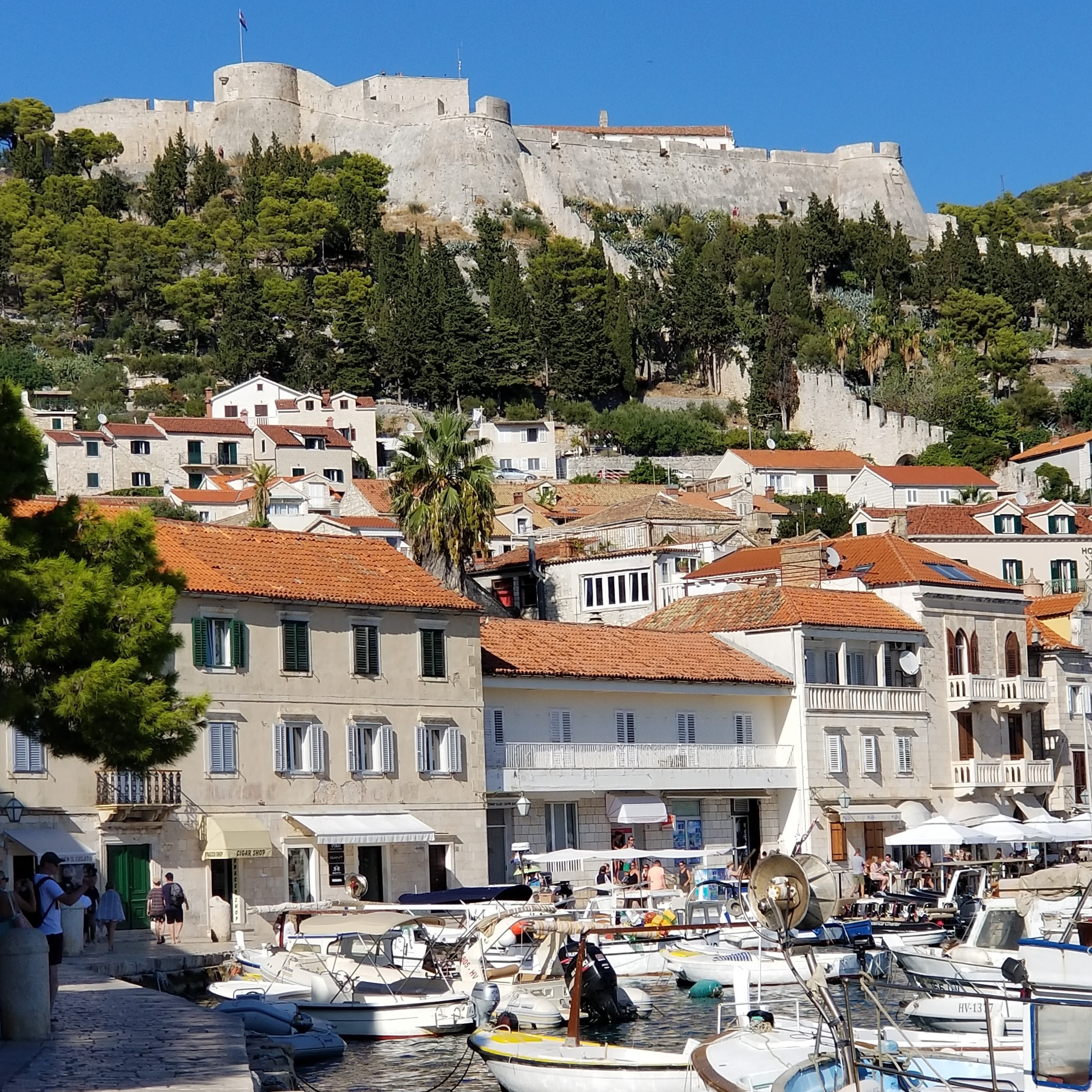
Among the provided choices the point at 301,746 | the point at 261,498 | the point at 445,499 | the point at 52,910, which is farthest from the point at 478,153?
the point at 52,910

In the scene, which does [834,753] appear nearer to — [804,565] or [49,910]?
[804,565]

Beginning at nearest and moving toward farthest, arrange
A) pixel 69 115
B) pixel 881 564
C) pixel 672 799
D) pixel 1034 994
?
pixel 1034 994, pixel 672 799, pixel 881 564, pixel 69 115

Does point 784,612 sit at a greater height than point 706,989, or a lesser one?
greater

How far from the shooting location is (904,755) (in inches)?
2245

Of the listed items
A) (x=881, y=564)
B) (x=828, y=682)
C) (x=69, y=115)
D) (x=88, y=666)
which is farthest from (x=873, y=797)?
(x=69, y=115)

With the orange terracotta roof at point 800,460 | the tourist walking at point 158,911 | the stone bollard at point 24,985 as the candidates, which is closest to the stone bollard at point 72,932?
the tourist walking at point 158,911

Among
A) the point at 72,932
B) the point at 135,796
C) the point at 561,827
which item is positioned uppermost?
the point at 135,796

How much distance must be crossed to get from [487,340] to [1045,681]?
70.2 m

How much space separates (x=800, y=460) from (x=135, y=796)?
259 feet

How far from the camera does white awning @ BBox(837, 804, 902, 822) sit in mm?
53938

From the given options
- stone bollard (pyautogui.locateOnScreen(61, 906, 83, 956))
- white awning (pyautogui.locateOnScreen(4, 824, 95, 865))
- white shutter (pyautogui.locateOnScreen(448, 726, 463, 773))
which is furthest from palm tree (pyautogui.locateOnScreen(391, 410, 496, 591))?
stone bollard (pyautogui.locateOnScreen(61, 906, 83, 956))

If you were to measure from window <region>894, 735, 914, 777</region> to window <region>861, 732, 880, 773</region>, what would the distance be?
Answer: 79 centimetres

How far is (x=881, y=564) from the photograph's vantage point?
5950cm

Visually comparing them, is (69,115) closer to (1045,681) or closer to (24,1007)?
(1045,681)
